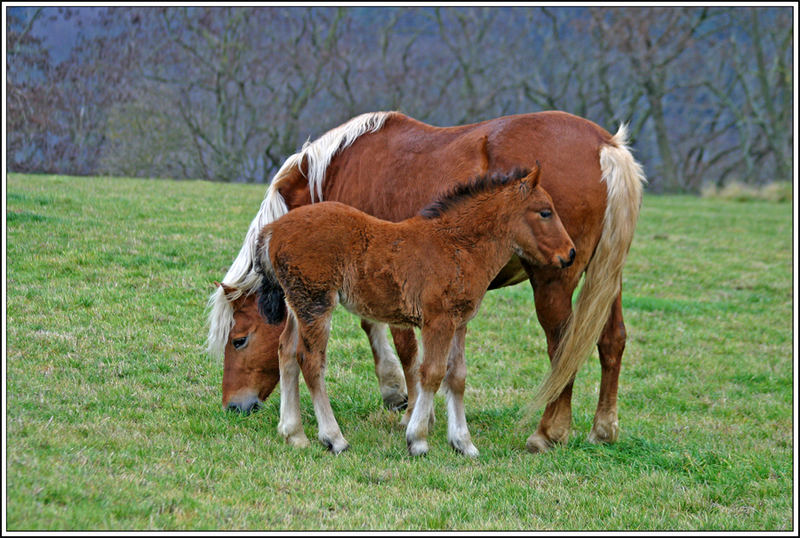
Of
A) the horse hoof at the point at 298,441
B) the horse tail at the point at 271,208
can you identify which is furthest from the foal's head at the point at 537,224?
the horse hoof at the point at 298,441

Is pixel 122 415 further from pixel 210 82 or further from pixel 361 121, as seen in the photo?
pixel 210 82

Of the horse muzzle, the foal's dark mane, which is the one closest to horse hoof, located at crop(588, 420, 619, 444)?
the foal's dark mane

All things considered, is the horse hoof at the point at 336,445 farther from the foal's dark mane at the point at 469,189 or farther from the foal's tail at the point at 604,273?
the foal's dark mane at the point at 469,189

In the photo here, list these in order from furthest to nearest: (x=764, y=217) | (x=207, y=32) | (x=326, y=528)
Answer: (x=207, y=32) < (x=764, y=217) < (x=326, y=528)

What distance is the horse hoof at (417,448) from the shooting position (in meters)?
5.00

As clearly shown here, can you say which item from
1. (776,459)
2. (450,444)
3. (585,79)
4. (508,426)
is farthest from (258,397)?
(585,79)

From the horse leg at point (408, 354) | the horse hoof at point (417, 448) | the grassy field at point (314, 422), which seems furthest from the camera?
the horse leg at point (408, 354)

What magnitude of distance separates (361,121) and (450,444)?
2.53 meters

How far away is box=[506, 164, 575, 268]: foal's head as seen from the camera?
485 cm

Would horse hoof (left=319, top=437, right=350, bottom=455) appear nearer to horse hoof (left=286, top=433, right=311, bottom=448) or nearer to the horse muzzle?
horse hoof (left=286, top=433, right=311, bottom=448)

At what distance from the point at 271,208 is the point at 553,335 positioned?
227 cm

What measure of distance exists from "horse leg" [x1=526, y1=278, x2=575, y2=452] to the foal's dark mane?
2.47 feet

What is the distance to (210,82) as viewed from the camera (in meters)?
29.9

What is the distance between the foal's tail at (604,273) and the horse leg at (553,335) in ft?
0.23
